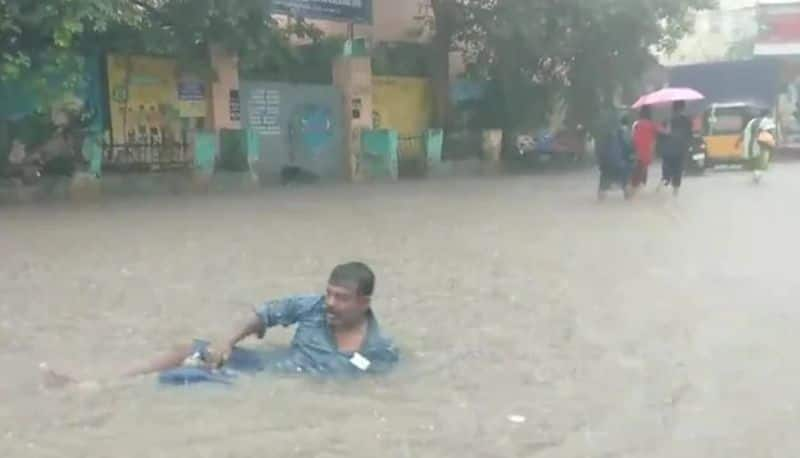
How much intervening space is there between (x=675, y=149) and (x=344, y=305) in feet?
49.0

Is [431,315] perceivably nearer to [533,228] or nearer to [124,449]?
[124,449]

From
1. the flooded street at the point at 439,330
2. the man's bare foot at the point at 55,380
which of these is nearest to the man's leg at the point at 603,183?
the flooded street at the point at 439,330

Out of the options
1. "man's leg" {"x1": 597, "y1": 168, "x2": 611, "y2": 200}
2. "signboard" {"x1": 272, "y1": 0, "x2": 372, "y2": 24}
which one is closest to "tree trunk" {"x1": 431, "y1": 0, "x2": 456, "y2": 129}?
"signboard" {"x1": 272, "y1": 0, "x2": 372, "y2": 24}

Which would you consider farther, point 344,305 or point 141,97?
point 141,97

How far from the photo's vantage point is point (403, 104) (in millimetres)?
29875

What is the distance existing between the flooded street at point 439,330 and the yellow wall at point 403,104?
12.2 metres

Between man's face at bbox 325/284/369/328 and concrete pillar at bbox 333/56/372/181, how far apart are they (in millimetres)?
20349

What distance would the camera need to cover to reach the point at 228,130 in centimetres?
2372

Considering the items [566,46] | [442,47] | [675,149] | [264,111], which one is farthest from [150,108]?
[566,46]

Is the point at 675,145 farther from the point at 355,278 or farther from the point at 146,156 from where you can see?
the point at 355,278

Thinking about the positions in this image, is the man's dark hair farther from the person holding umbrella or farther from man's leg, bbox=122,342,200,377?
the person holding umbrella

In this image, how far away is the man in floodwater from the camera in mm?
6305

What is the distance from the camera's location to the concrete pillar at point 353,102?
87.9ft

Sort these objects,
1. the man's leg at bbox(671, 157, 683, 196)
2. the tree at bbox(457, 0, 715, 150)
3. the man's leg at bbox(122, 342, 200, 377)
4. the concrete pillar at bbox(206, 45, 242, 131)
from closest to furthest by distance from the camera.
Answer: the man's leg at bbox(122, 342, 200, 377) → the man's leg at bbox(671, 157, 683, 196) → the concrete pillar at bbox(206, 45, 242, 131) → the tree at bbox(457, 0, 715, 150)
